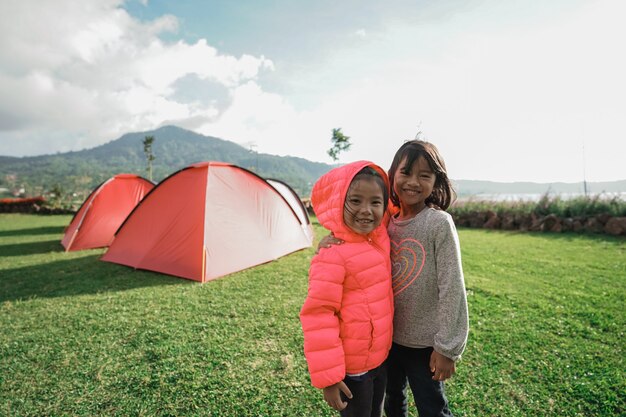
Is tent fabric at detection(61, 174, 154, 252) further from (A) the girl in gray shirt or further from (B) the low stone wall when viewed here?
(B) the low stone wall

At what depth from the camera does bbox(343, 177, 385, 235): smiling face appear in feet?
4.99

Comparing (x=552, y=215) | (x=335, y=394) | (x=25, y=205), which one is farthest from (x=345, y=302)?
(x=25, y=205)

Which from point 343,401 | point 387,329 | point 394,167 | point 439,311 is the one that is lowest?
point 343,401

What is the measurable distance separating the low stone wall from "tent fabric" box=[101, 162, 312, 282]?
9476mm

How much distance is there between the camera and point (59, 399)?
246 cm

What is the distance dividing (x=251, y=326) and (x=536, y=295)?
414 cm

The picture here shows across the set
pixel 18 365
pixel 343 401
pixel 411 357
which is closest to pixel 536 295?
pixel 411 357

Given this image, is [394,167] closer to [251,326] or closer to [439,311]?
[439,311]

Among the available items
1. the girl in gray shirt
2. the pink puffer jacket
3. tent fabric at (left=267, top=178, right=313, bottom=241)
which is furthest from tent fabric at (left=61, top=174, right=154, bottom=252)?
the girl in gray shirt

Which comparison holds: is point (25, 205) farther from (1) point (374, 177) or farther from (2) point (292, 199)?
(1) point (374, 177)

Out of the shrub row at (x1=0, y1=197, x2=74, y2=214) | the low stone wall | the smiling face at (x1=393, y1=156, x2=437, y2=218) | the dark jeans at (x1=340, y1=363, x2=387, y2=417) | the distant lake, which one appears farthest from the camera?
the shrub row at (x1=0, y1=197, x2=74, y2=214)

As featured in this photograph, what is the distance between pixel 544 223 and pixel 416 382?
1162 centimetres

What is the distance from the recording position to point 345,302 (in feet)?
4.89

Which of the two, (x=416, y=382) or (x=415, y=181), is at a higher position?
(x=415, y=181)
